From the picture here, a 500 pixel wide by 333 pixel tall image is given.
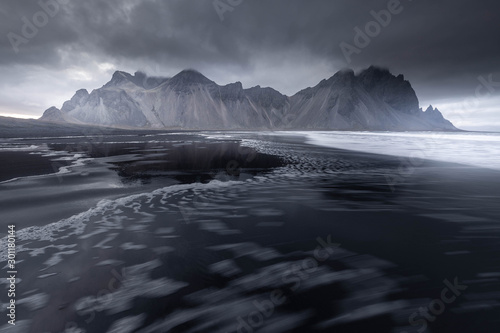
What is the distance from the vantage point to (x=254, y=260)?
628 centimetres

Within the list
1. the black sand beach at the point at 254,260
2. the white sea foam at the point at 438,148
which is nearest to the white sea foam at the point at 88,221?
the black sand beach at the point at 254,260

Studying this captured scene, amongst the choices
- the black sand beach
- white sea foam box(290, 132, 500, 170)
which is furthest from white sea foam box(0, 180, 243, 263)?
white sea foam box(290, 132, 500, 170)

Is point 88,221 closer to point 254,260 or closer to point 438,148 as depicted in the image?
point 254,260

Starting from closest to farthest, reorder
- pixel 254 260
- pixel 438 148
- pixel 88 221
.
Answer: pixel 254 260
pixel 88 221
pixel 438 148

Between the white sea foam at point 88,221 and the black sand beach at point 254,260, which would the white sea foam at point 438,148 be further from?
the white sea foam at point 88,221

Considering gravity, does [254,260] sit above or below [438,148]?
below

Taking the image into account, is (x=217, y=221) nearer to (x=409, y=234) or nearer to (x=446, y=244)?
(x=409, y=234)

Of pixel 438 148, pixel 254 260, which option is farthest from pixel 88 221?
pixel 438 148

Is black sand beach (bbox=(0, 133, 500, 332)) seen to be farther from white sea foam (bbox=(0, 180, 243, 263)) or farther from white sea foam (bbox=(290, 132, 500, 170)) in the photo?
white sea foam (bbox=(290, 132, 500, 170))

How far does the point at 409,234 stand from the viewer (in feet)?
25.5

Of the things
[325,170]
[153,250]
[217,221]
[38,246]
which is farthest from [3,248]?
[325,170]

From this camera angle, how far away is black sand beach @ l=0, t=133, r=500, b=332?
4.38m

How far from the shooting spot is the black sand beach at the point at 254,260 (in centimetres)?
438

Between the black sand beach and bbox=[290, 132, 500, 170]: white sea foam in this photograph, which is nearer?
the black sand beach
